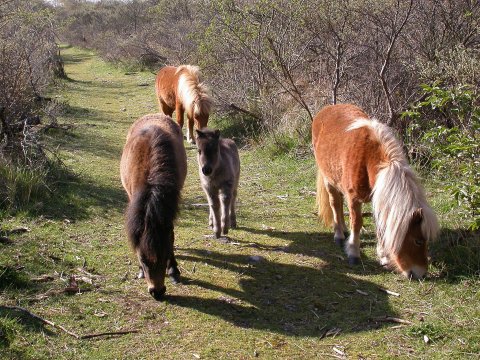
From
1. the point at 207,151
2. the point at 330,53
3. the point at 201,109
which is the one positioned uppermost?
the point at 330,53

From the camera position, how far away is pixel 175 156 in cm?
479

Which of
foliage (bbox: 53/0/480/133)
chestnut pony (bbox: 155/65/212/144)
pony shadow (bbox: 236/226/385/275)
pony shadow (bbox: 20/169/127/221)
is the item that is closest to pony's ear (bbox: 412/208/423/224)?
pony shadow (bbox: 236/226/385/275)

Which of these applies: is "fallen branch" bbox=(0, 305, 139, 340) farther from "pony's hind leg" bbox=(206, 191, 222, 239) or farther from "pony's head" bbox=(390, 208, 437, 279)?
A: "pony's head" bbox=(390, 208, 437, 279)

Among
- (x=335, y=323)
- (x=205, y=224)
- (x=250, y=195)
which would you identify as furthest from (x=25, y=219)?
(x=335, y=323)

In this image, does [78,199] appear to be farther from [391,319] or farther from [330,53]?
[330,53]

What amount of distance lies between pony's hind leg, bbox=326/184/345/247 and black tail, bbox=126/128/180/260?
92.0 inches

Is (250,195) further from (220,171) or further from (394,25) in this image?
(394,25)

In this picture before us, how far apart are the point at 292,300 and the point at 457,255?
1.76 meters

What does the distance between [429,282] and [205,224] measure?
3.16 m

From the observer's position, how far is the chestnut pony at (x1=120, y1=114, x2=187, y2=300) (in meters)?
4.01

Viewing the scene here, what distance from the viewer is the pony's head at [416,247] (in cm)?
427

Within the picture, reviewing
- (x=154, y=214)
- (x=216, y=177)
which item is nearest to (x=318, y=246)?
(x=216, y=177)

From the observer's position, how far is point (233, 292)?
4730mm

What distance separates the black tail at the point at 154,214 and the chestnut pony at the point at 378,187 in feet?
6.34
